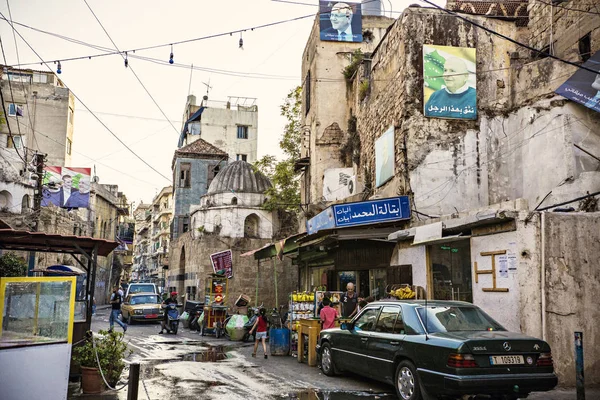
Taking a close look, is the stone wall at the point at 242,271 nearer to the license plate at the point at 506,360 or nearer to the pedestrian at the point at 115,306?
the pedestrian at the point at 115,306

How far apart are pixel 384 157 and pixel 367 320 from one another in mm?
7894

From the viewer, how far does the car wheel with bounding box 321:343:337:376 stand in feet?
32.8

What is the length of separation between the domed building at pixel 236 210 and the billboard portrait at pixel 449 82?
20.9m

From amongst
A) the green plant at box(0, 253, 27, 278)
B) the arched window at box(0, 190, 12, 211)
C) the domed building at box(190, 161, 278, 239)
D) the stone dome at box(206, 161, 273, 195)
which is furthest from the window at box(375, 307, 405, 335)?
the arched window at box(0, 190, 12, 211)

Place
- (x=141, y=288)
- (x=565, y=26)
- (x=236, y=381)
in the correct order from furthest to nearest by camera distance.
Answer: (x=141, y=288) → (x=565, y=26) → (x=236, y=381)

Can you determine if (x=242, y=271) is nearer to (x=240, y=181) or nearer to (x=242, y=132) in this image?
(x=240, y=181)

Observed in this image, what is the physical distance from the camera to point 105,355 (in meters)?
8.68

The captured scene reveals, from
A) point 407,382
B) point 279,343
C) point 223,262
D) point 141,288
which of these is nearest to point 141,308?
point 141,288

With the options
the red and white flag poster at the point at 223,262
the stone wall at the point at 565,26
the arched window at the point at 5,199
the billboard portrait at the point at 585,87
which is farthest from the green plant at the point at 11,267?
the stone wall at the point at 565,26

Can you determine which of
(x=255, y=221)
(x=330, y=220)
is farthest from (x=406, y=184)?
(x=255, y=221)

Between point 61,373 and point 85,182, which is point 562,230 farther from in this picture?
point 85,182

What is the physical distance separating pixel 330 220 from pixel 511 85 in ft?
21.6

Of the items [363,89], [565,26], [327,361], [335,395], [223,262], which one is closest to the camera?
[335,395]

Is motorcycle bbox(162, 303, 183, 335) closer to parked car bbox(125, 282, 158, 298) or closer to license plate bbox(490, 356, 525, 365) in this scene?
parked car bbox(125, 282, 158, 298)
